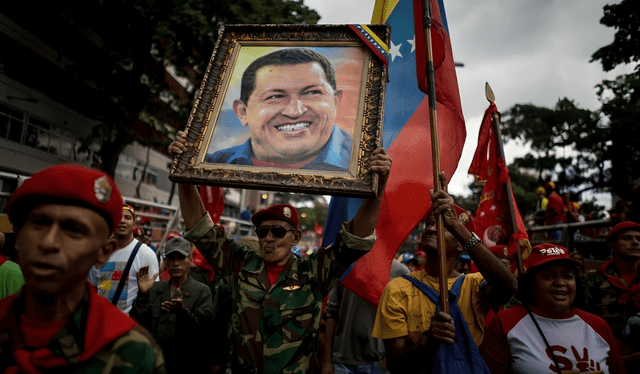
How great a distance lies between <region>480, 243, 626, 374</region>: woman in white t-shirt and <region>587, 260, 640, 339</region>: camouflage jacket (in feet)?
3.05

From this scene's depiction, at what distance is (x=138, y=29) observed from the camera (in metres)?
12.4

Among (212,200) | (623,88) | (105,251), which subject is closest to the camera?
(105,251)

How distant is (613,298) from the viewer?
3.61 metres

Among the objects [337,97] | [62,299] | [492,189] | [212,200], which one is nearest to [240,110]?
[337,97]

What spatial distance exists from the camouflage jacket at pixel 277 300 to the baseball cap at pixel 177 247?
4.98ft

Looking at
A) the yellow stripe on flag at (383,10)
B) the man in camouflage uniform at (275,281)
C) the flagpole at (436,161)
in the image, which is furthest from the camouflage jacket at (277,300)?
the yellow stripe on flag at (383,10)

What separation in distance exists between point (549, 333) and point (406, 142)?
1947 millimetres

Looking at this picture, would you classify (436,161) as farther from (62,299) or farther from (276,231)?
(62,299)

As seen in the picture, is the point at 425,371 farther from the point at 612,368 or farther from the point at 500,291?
the point at 612,368

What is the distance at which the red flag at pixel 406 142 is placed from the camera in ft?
11.5

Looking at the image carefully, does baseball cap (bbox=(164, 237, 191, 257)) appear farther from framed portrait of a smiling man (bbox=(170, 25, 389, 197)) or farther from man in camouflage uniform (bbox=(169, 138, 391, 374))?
framed portrait of a smiling man (bbox=(170, 25, 389, 197))

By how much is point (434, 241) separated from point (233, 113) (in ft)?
5.54

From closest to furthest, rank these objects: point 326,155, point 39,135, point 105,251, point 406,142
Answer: point 105,251
point 326,155
point 406,142
point 39,135

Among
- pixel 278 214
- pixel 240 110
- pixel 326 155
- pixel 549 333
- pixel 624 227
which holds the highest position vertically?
pixel 240 110
